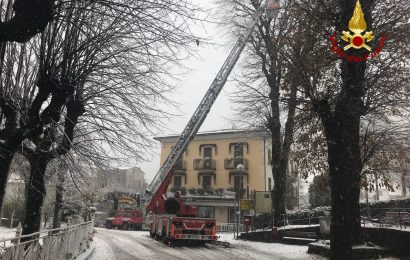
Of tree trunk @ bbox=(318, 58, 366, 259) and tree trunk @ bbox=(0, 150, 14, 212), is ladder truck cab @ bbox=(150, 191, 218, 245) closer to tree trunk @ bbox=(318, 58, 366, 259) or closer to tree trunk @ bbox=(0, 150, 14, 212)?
tree trunk @ bbox=(318, 58, 366, 259)

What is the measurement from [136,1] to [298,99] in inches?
286

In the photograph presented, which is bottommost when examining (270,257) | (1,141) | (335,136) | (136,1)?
(270,257)

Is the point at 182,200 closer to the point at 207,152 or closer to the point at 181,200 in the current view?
the point at 181,200

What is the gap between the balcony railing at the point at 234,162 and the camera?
41.0 m

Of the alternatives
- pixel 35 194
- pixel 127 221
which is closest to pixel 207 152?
pixel 127 221

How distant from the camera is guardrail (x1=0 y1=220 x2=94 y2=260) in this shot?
557 cm

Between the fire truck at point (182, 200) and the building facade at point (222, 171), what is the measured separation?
19.7 meters

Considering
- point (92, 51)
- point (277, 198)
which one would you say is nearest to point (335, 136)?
point (92, 51)

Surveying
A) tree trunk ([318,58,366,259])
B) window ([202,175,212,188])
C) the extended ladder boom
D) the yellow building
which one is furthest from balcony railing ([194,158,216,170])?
tree trunk ([318,58,366,259])

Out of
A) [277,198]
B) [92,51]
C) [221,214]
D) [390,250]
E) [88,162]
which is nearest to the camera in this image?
[92,51]

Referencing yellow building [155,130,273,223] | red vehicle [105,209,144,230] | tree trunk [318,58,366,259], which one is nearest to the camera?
tree trunk [318,58,366,259]

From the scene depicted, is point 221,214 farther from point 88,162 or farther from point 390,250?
point 88,162

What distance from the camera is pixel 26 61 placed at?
911 centimetres

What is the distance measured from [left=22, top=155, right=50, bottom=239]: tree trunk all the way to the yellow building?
2858 cm
